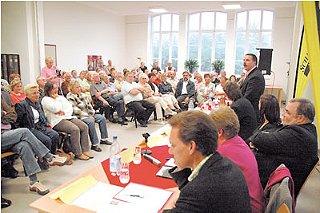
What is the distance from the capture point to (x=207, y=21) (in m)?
11.4

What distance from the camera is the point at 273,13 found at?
10.1 meters

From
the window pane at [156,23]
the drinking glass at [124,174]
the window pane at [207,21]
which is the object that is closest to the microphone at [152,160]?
the drinking glass at [124,174]

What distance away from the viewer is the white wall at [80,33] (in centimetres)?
852

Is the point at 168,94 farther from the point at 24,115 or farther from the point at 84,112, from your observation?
the point at 24,115

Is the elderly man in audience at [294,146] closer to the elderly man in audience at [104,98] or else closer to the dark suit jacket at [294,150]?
the dark suit jacket at [294,150]

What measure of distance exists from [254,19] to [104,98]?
24.3 feet

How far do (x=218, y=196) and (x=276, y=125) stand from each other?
1.84 m

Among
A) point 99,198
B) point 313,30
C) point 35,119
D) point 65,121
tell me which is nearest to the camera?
point 313,30

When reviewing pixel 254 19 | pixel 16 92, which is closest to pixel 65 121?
pixel 16 92

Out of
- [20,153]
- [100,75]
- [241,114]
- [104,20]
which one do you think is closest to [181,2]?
[104,20]

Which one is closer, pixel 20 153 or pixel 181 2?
pixel 20 153

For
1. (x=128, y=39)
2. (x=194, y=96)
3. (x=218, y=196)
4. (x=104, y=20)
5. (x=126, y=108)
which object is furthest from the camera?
(x=128, y=39)

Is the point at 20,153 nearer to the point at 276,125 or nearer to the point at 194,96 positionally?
the point at 276,125

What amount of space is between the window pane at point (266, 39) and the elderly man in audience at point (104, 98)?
6.97 m
